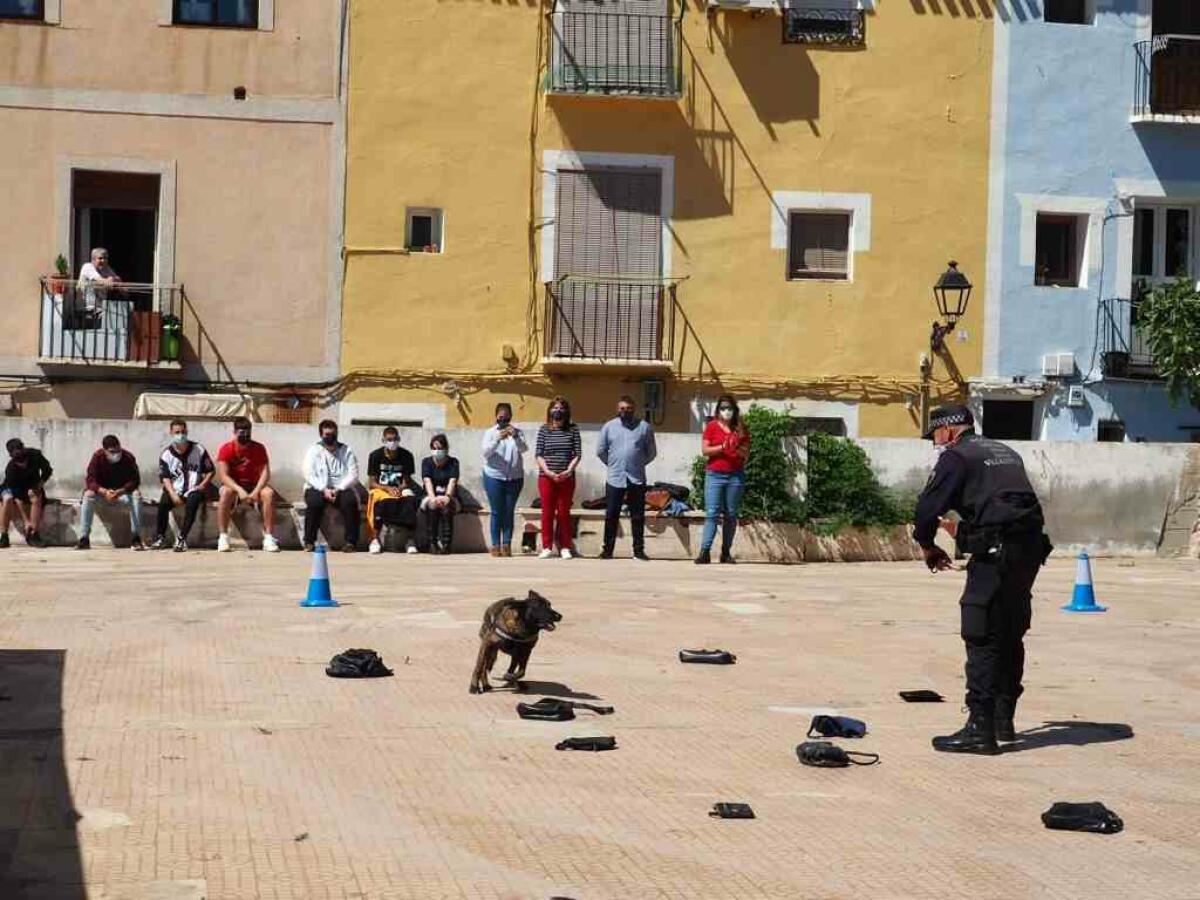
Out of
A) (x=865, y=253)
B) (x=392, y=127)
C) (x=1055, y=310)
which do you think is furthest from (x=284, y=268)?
(x=1055, y=310)

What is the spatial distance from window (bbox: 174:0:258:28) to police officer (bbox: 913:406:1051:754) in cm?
1901

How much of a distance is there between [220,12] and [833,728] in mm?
19620

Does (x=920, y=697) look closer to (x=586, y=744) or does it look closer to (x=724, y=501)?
(x=586, y=744)

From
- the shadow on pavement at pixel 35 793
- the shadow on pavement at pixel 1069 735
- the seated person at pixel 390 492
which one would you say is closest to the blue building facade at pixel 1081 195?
the seated person at pixel 390 492

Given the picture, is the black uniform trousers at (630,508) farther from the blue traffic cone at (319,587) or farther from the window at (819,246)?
the blue traffic cone at (319,587)

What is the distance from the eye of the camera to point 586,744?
34.7 ft

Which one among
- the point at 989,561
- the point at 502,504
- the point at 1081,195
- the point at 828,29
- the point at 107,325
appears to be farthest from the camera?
the point at 1081,195

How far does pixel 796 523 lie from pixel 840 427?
17.5 ft

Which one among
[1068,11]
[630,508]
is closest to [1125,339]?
[1068,11]

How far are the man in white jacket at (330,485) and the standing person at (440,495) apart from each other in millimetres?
816

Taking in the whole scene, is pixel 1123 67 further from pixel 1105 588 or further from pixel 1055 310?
pixel 1105 588

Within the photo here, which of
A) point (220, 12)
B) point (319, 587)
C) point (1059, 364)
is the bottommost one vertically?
point (319, 587)

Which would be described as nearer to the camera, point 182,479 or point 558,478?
point 558,478

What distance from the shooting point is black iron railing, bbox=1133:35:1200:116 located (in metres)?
29.4
